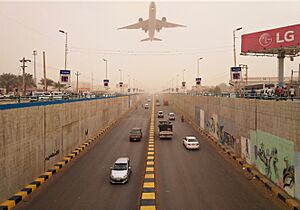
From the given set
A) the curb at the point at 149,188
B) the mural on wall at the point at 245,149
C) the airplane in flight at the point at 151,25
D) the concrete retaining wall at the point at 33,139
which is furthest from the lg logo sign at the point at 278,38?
the airplane in flight at the point at 151,25

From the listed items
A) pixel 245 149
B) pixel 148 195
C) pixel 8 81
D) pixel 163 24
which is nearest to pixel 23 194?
pixel 148 195

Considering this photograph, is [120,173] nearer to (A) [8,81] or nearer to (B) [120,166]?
(B) [120,166]

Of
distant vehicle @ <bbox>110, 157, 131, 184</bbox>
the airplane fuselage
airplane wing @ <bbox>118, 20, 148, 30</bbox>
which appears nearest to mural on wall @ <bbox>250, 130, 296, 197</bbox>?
distant vehicle @ <bbox>110, 157, 131, 184</bbox>

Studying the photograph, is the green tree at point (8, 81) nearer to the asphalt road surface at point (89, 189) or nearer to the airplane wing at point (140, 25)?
the airplane wing at point (140, 25)

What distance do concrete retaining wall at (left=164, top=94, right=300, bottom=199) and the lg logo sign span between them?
1122cm

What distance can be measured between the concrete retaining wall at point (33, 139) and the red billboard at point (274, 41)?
87.2 feet

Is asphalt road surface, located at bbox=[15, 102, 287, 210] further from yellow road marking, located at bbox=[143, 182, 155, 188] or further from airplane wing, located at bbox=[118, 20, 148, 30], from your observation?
airplane wing, located at bbox=[118, 20, 148, 30]

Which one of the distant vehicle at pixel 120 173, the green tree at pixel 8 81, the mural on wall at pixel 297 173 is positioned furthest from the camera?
the green tree at pixel 8 81

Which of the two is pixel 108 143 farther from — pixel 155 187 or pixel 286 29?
pixel 286 29

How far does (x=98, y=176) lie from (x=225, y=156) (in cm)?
1441

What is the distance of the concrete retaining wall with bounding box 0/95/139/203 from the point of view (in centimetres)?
1655

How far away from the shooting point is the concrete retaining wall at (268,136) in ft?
51.9

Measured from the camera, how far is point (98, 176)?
21.2 metres

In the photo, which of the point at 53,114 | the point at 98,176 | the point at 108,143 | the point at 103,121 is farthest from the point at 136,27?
the point at 98,176
